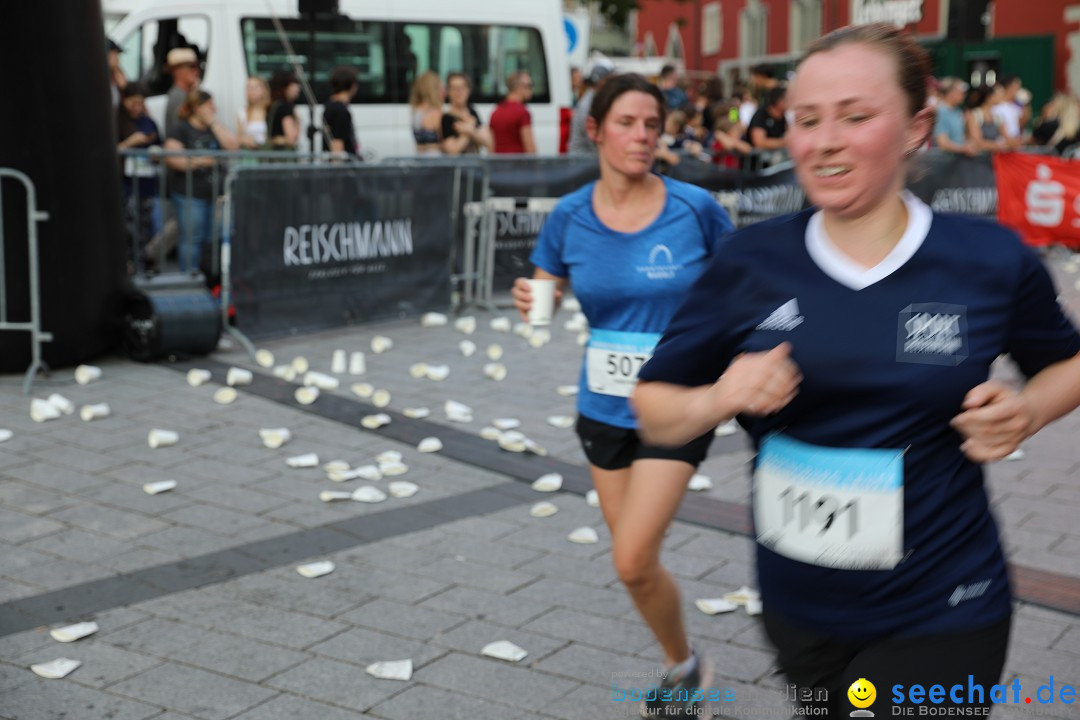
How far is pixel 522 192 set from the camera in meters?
12.2

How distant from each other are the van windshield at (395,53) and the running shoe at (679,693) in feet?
39.2

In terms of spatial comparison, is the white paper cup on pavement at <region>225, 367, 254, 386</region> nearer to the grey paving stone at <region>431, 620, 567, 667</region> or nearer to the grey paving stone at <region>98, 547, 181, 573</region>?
the grey paving stone at <region>98, 547, 181, 573</region>

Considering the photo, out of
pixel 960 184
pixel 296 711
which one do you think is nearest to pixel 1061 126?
pixel 960 184

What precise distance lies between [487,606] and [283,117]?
8.73 m

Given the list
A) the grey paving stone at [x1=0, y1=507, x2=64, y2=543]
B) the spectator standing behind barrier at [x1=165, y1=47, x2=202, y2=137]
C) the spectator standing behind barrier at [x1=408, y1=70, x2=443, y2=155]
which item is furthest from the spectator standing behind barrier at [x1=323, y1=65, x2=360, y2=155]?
the grey paving stone at [x1=0, y1=507, x2=64, y2=543]

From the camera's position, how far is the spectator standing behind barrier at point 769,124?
1518cm

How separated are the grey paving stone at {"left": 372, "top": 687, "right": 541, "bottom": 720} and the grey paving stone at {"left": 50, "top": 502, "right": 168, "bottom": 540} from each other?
202 cm

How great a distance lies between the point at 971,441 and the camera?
85.1 inches

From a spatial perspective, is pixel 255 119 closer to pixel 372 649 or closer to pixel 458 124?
pixel 458 124

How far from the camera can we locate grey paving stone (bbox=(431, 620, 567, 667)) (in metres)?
4.43

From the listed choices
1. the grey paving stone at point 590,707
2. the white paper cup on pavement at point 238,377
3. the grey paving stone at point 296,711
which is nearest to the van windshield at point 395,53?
the white paper cup on pavement at point 238,377

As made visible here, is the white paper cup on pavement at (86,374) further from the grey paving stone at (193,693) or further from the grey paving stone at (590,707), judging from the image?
the grey paving stone at (590,707)

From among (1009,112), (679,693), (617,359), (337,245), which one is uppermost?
(1009,112)

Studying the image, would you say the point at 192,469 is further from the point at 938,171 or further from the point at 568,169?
the point at 938,171
